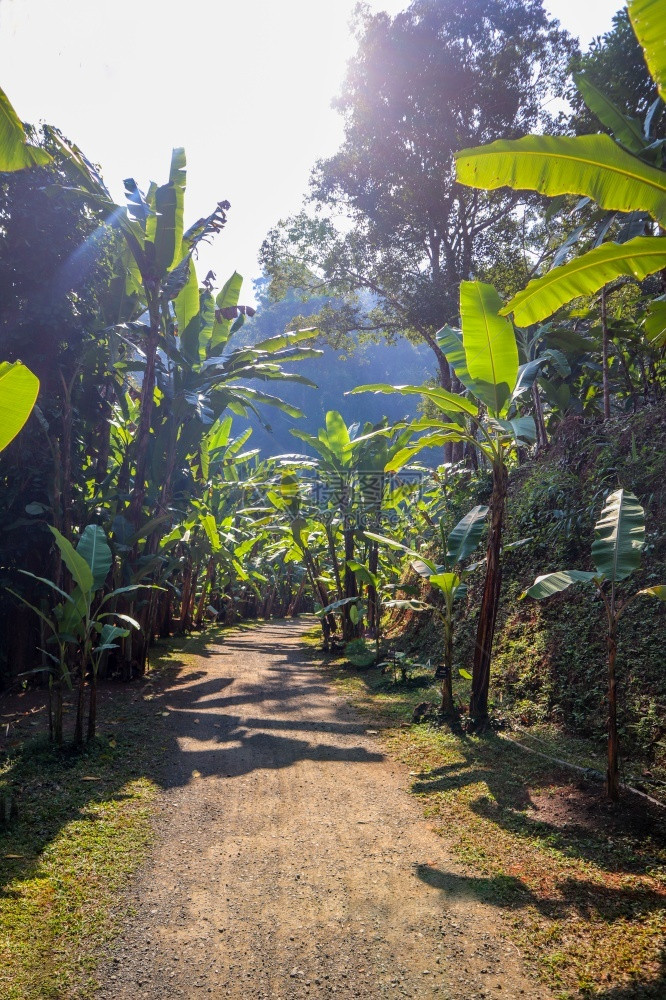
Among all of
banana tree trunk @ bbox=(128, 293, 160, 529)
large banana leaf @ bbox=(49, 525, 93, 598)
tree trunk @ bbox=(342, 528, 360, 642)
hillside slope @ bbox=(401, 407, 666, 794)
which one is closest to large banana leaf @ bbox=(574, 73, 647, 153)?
hillside slope @ bbox=(401, 407, 666, 794)

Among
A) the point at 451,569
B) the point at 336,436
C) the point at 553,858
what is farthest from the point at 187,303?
the point at 553,858

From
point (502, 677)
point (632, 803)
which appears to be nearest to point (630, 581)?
Result: point (502, 677)

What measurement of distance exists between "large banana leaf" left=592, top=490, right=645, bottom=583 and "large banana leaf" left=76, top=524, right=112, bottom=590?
11.6ft

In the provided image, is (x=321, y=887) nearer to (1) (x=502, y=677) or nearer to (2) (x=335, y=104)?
(1) (x=502, y=677)

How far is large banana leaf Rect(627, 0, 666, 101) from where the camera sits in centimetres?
275

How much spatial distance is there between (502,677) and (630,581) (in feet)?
4.83

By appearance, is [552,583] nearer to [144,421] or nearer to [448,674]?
[448,674]

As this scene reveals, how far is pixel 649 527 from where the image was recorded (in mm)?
5188

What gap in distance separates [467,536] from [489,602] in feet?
1.78

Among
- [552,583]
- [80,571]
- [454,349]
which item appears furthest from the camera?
[454,349]

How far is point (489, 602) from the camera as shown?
483 cm

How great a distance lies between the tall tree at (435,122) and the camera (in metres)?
13.2

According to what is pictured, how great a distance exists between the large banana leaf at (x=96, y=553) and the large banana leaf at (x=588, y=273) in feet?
11.4

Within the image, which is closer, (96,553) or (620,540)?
(620,540)
